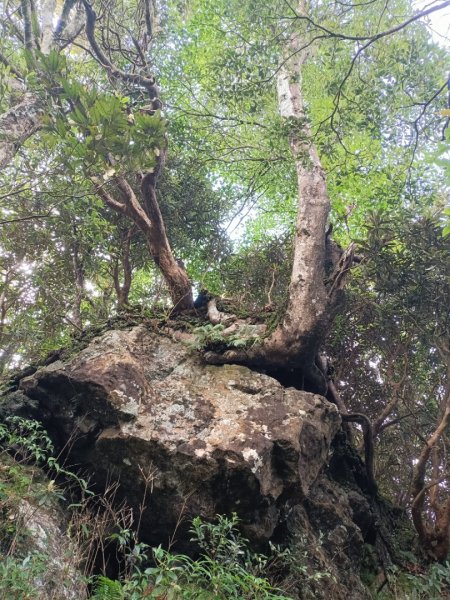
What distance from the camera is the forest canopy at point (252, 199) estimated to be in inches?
216

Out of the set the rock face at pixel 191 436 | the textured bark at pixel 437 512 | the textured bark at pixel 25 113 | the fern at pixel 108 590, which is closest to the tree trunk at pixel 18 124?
the textured bark at pixel 25 113

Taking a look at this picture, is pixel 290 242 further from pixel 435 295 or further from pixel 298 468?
pixel 298 468

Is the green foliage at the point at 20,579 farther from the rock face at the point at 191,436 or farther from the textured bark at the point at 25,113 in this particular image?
the textured bark at the point at 25,113

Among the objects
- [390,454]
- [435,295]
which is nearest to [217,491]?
[435,295]

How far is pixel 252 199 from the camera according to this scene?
412 inches

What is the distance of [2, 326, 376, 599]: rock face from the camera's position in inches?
177

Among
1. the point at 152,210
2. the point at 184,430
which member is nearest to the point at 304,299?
the point at 184,430

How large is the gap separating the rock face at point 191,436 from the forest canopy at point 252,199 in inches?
29.7

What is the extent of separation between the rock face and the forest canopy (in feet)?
2.48

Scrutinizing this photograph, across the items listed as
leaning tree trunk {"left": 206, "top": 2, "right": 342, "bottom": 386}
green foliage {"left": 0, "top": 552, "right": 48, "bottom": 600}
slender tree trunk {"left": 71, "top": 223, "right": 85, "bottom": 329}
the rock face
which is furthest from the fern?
slender tree trunk {"left": 71, "top": 223, "right": 85, "bottom": 329}

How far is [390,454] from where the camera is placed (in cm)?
885

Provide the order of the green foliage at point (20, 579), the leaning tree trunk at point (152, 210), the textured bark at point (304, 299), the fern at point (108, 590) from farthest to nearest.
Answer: the leaning tree trunk at point (152, 210)
the textured bark at point (304, 299)
the fern at point (108, 590)
the green foliage at point (20, 579)

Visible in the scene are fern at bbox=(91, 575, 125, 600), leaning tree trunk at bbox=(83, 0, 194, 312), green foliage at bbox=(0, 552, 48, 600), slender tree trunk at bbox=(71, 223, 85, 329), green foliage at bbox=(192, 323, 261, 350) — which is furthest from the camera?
slender tree trunk at bbox=(71, 223, 85, 329)

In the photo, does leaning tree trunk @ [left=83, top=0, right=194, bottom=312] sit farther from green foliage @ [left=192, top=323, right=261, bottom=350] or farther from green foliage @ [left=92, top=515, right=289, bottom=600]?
green foliage @ [left=92, top=515, right=289, bottom=600]
